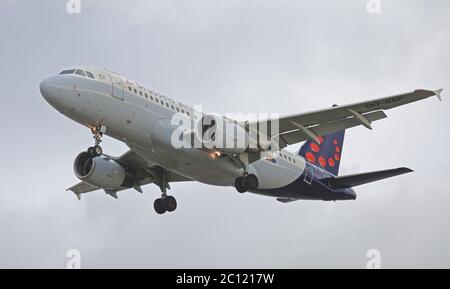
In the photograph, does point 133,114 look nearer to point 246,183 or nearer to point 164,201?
point 246,183

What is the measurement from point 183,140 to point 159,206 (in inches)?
288

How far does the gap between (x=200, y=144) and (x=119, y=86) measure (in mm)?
4616

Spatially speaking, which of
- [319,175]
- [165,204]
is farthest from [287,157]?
[165,204]

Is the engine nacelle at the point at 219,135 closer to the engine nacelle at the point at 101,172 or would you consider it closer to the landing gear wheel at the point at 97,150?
the landing gear wheel at the point at 97,150

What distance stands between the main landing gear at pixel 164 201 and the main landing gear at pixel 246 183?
493 cm

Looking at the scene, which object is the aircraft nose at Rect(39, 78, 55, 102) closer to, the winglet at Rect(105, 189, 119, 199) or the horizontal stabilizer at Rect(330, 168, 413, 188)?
the winglet at Rect(105, 189, 119, 199)

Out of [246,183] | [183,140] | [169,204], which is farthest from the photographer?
[169,204]

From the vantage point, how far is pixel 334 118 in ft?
149

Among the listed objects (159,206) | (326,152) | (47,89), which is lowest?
(159,206)

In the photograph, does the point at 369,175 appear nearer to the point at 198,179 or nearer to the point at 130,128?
the point at 198,179

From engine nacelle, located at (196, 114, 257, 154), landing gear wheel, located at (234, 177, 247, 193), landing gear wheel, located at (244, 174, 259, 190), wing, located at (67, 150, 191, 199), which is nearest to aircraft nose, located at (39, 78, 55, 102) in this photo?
engine nacelle, located at (196, 114, 257, 154)

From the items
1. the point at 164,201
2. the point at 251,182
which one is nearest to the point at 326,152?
the point at 251,182

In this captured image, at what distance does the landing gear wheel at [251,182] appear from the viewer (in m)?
47.0

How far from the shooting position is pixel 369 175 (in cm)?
4969
